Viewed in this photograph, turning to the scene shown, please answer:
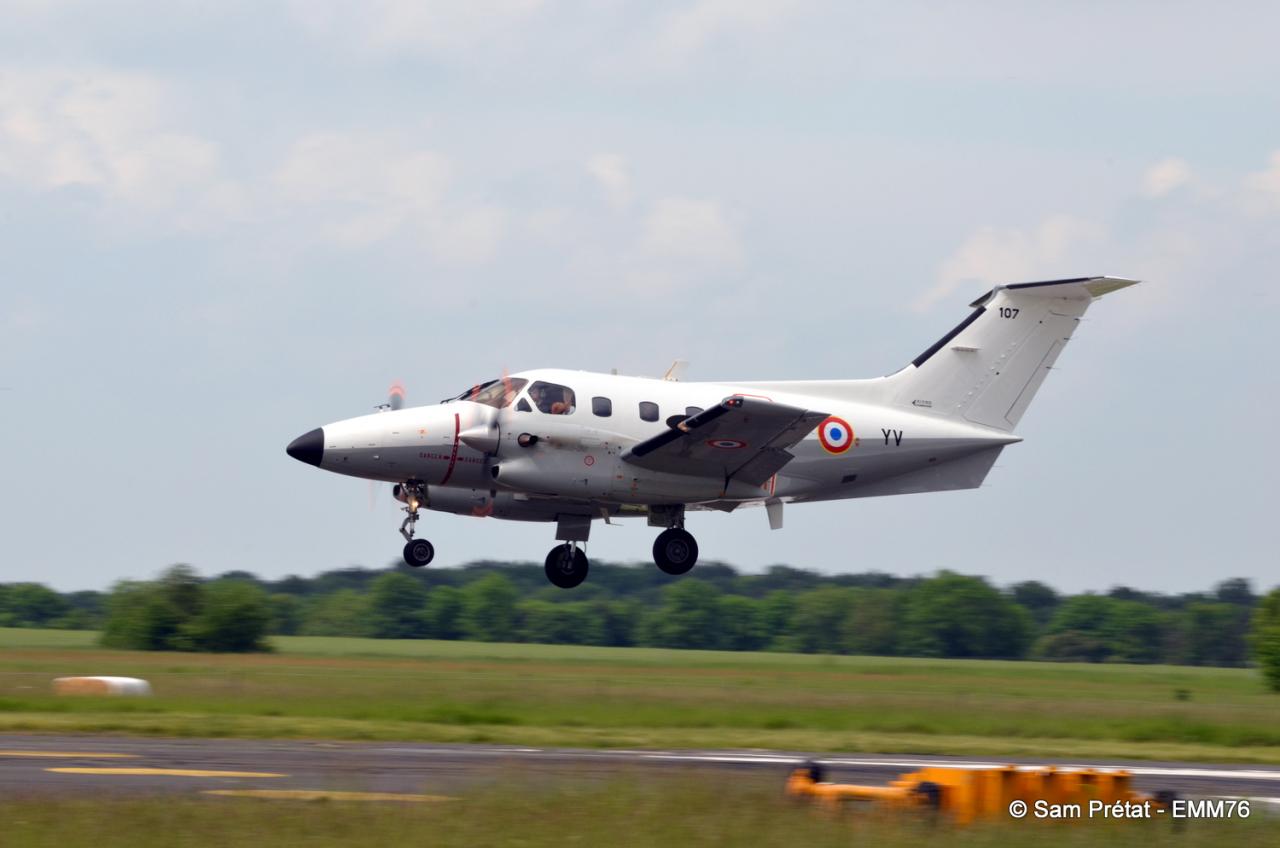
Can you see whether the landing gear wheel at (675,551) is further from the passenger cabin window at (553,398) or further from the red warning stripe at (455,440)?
the red warning stripe at (455,440)

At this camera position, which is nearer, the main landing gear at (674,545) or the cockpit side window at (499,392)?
the cockpit side window at (499,392)

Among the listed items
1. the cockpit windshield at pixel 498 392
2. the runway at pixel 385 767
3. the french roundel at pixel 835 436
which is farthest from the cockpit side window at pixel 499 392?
the runway at pixel 385 767

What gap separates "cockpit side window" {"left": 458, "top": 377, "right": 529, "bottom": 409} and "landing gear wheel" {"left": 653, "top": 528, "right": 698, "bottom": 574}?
3572mm

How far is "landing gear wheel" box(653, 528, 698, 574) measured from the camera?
2398cm

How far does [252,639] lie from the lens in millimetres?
29844

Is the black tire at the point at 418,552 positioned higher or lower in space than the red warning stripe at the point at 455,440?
lower

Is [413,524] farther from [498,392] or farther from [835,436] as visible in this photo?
[835,436]

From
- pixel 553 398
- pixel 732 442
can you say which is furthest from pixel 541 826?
pixel 553 398

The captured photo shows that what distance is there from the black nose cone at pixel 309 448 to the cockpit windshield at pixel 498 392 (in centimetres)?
219

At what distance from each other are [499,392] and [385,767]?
32.0ft

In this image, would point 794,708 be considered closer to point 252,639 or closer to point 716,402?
point 716,402

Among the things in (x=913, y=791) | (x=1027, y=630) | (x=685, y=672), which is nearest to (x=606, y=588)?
(x=1027, y=630)

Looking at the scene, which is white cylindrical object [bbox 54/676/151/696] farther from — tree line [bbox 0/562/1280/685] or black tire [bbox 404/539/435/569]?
tree line [bbox 0/562/1280/685]

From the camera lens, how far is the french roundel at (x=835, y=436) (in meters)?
23.4
